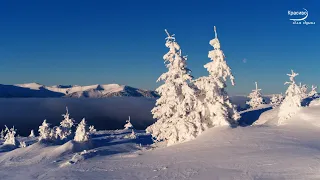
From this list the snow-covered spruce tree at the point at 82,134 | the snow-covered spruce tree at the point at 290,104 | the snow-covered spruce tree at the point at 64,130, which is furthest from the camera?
the snow-covered spruce tree at the point at 64,130

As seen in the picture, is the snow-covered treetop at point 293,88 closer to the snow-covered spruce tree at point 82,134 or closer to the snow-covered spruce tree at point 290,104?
the snow-covered spruce tree at point 290,104

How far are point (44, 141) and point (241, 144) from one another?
39.7 metres

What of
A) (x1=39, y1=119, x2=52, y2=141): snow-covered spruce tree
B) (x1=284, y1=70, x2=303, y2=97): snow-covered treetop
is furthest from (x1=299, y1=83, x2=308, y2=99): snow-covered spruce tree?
(x1=39, y1=119, x2=52, y2=141): snow-covered spruce tree

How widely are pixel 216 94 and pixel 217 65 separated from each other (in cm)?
327

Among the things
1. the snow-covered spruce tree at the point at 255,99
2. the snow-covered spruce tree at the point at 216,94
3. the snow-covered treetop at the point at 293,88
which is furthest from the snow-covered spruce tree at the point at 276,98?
the snow-covered spruce tree at the point at 216,94

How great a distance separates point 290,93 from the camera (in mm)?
37688

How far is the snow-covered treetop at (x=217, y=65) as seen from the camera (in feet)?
114

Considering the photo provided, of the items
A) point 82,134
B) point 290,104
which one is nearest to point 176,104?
point 290,104

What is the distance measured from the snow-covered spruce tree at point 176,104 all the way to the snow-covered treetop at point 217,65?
2.47 meters

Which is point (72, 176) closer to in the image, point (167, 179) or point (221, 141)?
point (167, 179)

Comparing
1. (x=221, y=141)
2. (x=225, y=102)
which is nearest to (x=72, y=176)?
(x=221, y=141)

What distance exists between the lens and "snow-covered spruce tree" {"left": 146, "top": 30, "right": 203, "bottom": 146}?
3283 cm

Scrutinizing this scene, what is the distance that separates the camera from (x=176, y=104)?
34125 millimetres

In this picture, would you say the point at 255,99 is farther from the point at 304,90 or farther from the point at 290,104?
the point at 290,104
